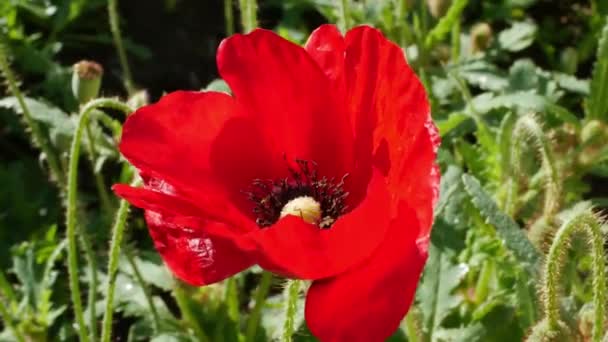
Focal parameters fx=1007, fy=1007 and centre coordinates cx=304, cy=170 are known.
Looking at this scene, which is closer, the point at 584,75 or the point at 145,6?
the point at 584,75

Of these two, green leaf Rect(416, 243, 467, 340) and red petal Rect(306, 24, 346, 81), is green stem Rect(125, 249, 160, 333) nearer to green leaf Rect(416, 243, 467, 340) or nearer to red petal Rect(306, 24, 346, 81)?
green leaf Rect(416, 243, 467, 340)

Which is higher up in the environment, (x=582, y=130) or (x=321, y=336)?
(x=582, y=130)

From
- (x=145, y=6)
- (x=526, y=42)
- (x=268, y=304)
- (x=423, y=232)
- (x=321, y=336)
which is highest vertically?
(x=145, y=6)

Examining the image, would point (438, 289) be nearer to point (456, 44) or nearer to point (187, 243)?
point (187, 243)

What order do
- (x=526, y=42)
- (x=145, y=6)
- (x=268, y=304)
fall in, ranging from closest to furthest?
(x=268, y=304), (x=526, y=42), (x=145, y=6)

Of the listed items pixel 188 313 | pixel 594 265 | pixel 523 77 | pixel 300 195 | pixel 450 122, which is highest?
pixel 523 77

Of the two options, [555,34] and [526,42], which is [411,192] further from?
[555,34]

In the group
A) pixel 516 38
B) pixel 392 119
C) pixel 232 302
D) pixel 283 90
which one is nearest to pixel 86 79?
pixel 232 302

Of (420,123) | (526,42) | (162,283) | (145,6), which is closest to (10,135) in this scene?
(145,6)
